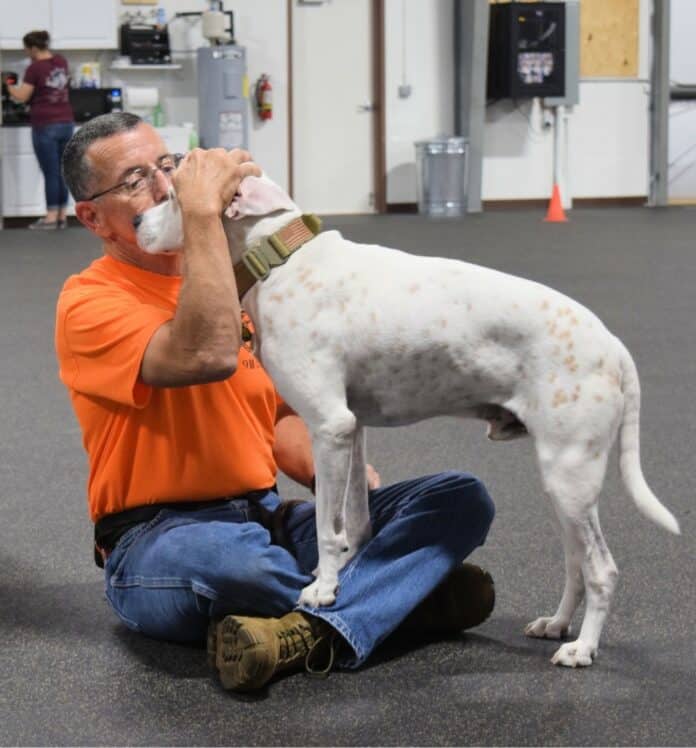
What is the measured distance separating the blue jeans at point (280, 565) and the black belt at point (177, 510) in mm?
17

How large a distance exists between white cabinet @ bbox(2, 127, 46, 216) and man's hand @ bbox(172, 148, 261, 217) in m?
10.6

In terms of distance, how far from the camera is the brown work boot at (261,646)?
88.9 inches

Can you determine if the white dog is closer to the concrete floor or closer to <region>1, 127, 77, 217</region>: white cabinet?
the concrete floor

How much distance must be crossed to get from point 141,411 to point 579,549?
0.86m

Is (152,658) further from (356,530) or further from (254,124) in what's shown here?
(254,124)

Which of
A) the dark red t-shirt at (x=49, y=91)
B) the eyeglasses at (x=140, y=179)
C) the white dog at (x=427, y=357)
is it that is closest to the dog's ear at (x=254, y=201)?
the white dog at (x=427, y=357)

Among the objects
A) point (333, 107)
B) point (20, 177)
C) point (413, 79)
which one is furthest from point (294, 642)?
point (413, 79)

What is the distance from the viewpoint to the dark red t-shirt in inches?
452

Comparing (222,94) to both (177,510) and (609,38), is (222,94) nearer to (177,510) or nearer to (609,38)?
(609,38)

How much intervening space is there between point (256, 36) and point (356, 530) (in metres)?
11.2

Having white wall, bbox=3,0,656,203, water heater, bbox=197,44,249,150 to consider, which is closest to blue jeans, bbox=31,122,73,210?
white wall, bbox=3,0,656,203

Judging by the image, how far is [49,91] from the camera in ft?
37.8

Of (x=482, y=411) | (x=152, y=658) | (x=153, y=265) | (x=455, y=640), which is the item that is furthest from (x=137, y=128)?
(x=455, y=640)

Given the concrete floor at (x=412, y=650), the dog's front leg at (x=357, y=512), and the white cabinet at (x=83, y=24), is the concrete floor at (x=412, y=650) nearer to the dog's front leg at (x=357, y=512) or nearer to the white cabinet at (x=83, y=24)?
the dog's front leg at (x=357, y=512)
